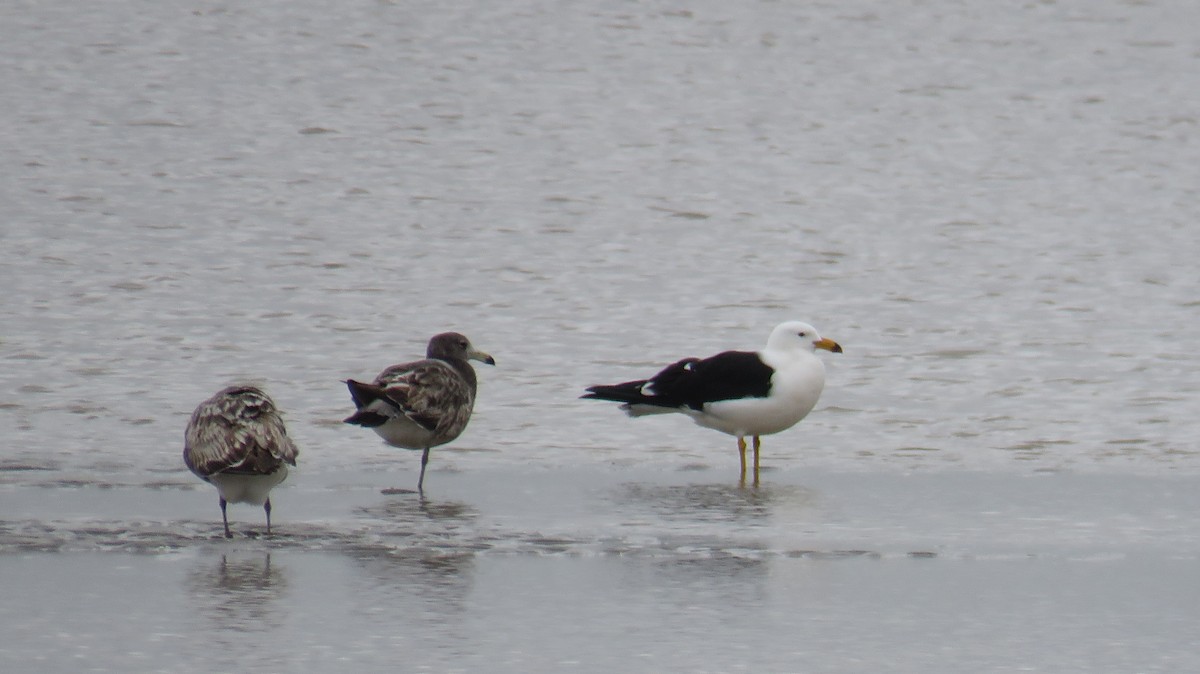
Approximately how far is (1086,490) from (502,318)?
683 cm

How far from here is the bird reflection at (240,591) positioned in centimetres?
683

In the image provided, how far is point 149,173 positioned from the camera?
21953 mm

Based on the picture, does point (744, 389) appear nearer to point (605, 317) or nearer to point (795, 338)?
point (795, 338)

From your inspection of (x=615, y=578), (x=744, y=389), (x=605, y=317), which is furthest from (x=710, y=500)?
(x=605, y=317)

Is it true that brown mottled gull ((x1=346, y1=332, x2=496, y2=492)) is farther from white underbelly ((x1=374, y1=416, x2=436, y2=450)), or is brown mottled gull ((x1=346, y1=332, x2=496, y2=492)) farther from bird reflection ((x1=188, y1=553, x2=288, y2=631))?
bird reflection ((x1=188, y1=553, x2=288, y2=631))

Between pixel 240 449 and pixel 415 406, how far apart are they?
6.03 feet

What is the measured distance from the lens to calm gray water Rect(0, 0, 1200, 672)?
7.16 m

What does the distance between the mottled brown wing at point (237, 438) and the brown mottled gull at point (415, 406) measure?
137 cm

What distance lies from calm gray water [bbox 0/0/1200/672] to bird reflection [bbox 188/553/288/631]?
41mm

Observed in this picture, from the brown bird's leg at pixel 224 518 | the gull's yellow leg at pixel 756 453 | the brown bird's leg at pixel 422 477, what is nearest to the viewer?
the brown bird's leg at pixel 224 518

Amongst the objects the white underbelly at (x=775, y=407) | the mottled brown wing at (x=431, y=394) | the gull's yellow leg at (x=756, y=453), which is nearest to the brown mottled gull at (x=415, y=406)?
the mottled brown wing at (x=431, y=394)

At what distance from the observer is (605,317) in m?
15.9

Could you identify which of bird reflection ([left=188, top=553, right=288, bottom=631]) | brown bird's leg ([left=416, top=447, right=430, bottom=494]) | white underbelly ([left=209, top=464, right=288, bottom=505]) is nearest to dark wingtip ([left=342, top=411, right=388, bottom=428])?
brown bird's leg ([left=416, top=447, right=430, bottom=494])

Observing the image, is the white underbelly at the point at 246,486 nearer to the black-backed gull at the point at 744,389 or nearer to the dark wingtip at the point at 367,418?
the dark wingtip at the point at 367,418
